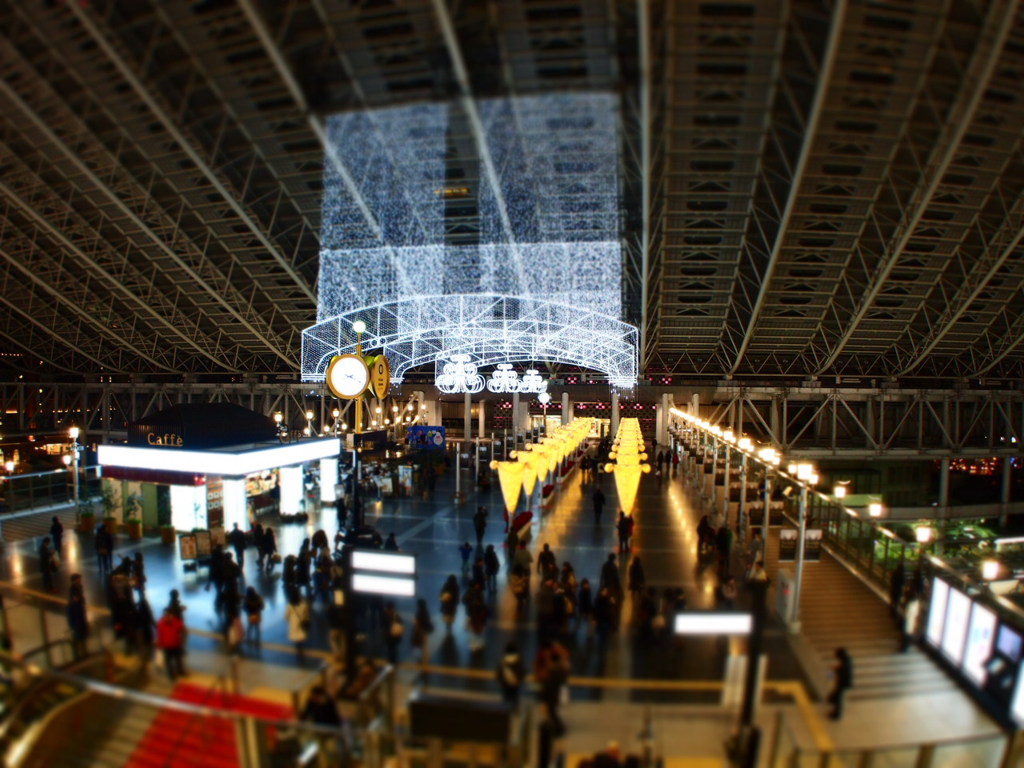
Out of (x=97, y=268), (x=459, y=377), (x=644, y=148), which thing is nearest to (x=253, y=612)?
(x=644, y=148)

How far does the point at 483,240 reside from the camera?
27.1 meters

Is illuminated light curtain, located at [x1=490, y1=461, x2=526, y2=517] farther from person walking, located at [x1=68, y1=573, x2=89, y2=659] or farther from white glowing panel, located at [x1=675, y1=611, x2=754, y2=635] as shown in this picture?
white glowing panel, located at [x1=675, y1=611, x2=754, y2=635]

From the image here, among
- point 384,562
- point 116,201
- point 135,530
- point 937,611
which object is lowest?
point 135,530

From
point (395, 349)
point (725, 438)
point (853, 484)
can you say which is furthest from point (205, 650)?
point (853, 484)

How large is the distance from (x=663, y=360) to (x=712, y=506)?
57.2 ft

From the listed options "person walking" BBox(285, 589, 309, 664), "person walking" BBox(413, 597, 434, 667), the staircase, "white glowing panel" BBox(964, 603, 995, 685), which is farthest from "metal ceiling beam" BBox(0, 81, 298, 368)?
"white glowing panel" BBox(964, 603, 995, 685)

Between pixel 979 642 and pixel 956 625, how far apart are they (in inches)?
24.9

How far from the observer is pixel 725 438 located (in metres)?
20.7

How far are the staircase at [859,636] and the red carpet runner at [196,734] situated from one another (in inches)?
333

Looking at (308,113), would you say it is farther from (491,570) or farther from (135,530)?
(491,570)

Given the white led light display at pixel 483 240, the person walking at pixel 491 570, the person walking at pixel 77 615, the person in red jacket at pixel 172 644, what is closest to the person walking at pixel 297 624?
the person in red jacket at pixel 172 644

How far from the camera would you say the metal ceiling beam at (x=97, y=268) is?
24734 mm

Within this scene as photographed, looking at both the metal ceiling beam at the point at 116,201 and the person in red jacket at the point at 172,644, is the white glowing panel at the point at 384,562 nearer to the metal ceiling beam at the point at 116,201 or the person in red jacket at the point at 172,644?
the person in red jacket at the point at 172,644

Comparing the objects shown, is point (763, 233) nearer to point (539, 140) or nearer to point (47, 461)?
point (539, 140)
